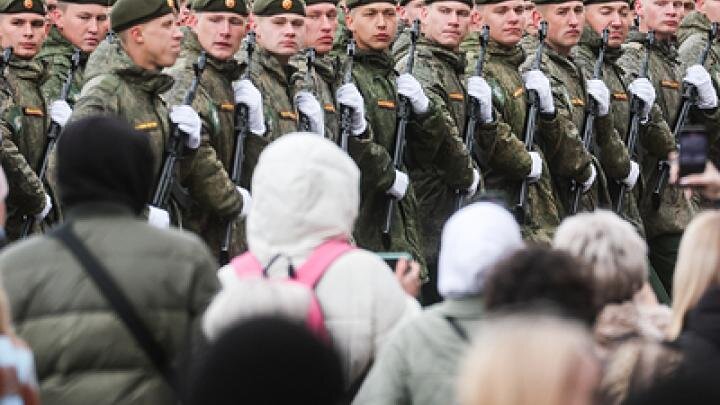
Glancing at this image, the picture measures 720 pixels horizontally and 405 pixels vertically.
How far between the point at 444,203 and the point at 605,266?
319 inches

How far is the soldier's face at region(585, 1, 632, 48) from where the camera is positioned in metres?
17.5

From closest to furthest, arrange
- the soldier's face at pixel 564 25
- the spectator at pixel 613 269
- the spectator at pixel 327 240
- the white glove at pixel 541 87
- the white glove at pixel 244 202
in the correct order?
the spectator at pixel 613 269, the spectator at pixel 327 240, the white glove at pixel 244 202, the white glove at pixel 541 87, the soldier's face at pixel 564 25

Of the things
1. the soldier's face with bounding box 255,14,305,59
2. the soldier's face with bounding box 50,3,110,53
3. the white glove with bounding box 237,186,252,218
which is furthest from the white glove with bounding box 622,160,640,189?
the white glove with bounding box 237,186,252,218

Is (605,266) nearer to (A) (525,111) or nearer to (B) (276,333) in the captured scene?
(B) (276,333)

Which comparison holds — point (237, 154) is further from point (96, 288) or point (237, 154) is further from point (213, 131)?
point (96, 288)

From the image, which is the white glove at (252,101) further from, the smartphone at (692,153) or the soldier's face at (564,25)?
the smartphone at (692,153)

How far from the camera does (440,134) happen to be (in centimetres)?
1513

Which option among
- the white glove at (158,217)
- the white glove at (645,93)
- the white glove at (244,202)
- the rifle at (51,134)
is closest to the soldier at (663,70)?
the white glove at (645,93)

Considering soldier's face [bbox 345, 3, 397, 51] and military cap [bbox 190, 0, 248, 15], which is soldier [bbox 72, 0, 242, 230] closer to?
military cap [bbox 190, 0, 248, 15]

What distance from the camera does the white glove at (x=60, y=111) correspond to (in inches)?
560

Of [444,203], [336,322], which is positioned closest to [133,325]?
[336,322]

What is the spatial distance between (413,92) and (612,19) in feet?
9.82

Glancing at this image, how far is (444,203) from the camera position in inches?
611

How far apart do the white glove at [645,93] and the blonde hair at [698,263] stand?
10212mm
